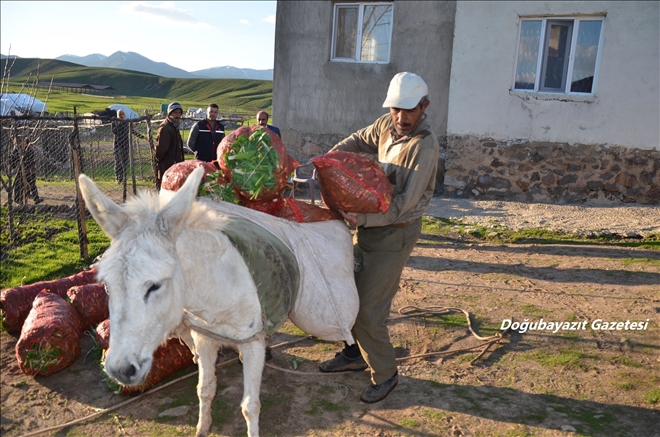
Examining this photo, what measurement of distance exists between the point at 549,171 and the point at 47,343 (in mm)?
9253

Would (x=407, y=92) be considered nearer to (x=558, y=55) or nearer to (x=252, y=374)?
(x=252, y=374)

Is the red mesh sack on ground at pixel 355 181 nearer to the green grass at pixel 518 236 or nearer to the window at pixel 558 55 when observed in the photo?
the green grass at pixel 518 236

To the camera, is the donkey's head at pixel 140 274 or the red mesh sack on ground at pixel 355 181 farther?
the red mesh sack on ground at pixel 355 181

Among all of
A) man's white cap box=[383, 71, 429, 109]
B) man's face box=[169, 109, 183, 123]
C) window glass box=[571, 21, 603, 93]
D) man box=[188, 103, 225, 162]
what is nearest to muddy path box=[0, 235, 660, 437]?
man's white cap box=[383, 71, 429, 109]

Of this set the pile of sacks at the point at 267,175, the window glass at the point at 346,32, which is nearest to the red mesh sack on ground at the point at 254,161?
the pile of sacks at the point at 267,175

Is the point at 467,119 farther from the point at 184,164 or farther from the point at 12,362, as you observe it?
the point at 12,362

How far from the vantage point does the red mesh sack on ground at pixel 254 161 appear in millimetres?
3148

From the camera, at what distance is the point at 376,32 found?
36.1 feet

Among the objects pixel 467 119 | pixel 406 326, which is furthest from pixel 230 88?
pixel 406 326

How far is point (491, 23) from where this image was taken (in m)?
9.88

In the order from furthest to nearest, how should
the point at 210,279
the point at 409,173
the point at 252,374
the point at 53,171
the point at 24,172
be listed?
the point at 53,171 → the point at 24,172 → the point at 409,173 → the point at 252,374 → the point at 210,279

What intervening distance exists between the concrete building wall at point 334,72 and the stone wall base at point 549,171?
1.05 metres

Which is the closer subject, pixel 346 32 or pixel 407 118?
pixel 407 118

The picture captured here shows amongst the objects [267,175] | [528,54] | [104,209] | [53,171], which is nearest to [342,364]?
[267,175]
